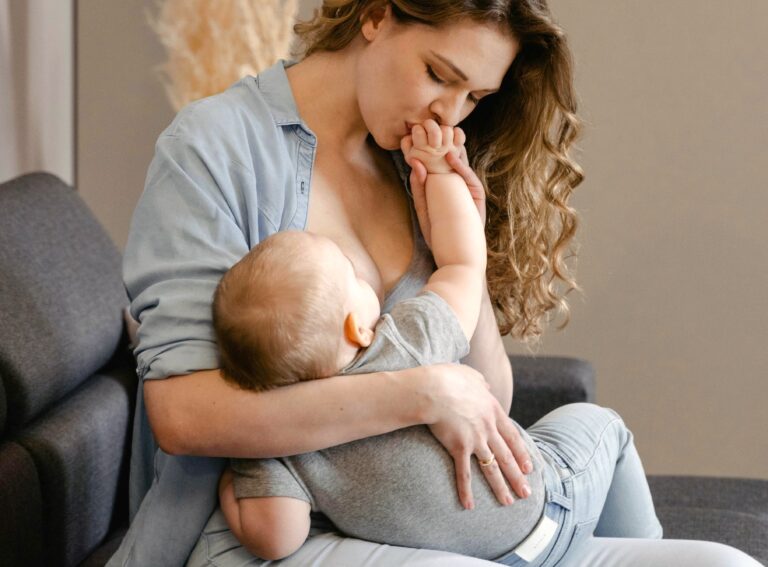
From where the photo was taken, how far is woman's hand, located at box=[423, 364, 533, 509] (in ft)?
4.50

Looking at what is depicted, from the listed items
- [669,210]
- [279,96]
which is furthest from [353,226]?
[669,210]

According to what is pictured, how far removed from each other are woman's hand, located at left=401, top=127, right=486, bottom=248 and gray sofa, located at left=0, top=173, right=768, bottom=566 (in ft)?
2.20

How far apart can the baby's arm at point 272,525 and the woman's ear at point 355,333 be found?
0.69ft

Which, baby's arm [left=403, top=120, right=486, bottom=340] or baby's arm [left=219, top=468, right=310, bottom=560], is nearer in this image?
baby's arm [left=219, top=468, right=310, bottom=560]

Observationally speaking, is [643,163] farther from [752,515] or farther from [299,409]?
[299,409]

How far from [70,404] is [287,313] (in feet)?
2.59

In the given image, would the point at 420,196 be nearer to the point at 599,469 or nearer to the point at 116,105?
the point at 599,469

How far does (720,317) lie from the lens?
10.9ft

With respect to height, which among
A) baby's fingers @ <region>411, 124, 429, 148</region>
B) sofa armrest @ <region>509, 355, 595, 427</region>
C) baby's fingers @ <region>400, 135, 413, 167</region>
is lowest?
sofa armrest @ <region>509, 355, 595, 427</region>

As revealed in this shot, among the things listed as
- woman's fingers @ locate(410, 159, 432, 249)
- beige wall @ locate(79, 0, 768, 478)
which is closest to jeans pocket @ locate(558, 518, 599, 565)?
woman's fingers @ locate(410, 159, 432, 249)

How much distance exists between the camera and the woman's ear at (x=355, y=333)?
4.37 ft

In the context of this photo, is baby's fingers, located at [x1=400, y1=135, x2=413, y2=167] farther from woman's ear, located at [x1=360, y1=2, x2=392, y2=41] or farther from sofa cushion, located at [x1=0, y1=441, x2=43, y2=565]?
sofa cushion, located at [x1=0, y1=441, x2=43, y2=565]

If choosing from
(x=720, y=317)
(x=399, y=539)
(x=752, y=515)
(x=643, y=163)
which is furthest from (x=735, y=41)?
(x=399, y=539)

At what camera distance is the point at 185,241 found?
4.64ft
